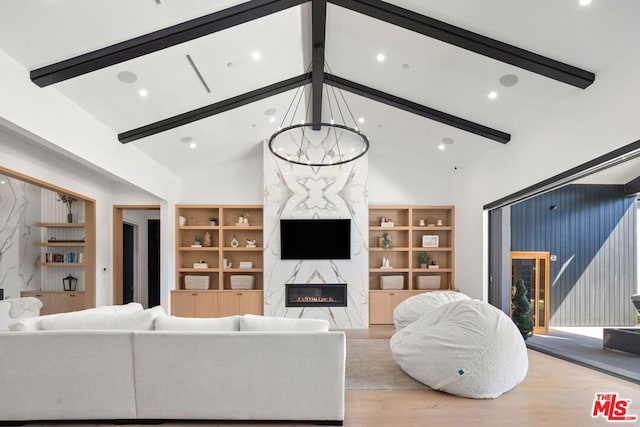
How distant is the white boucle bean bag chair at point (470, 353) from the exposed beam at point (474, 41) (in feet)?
8.50

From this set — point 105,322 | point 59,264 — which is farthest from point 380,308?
point 59,264

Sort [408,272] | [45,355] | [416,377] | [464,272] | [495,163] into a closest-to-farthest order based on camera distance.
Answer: [45,355] < [416,377] < [495,163] < [464,272] < [408,272]

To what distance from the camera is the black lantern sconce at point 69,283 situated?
7824 mm

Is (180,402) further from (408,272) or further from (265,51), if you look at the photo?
(408,272)

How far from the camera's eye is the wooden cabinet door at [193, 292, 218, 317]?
→ 8.17m

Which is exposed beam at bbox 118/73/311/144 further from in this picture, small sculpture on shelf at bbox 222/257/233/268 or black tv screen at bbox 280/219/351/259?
small sculpture on shelf at bbox 222/257/233/268

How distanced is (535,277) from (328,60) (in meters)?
6.37

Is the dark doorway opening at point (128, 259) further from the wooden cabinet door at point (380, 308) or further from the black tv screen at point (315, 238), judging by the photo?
the wooden cabinet door at point (380, 308)

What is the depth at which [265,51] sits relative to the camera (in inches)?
208

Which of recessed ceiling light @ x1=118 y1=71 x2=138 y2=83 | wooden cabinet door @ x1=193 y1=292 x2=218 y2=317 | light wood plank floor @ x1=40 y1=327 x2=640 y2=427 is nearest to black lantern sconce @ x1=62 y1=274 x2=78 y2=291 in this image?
wooden cabinet door @ x1=193 y1=292 x2=218 y2=317

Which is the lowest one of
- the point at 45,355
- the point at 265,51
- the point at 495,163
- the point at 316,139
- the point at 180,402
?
the point at 180,402

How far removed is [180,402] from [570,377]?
3.98 meters

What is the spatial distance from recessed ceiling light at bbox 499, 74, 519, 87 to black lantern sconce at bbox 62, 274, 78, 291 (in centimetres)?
797

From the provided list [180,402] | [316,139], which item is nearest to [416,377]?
[180,402]
